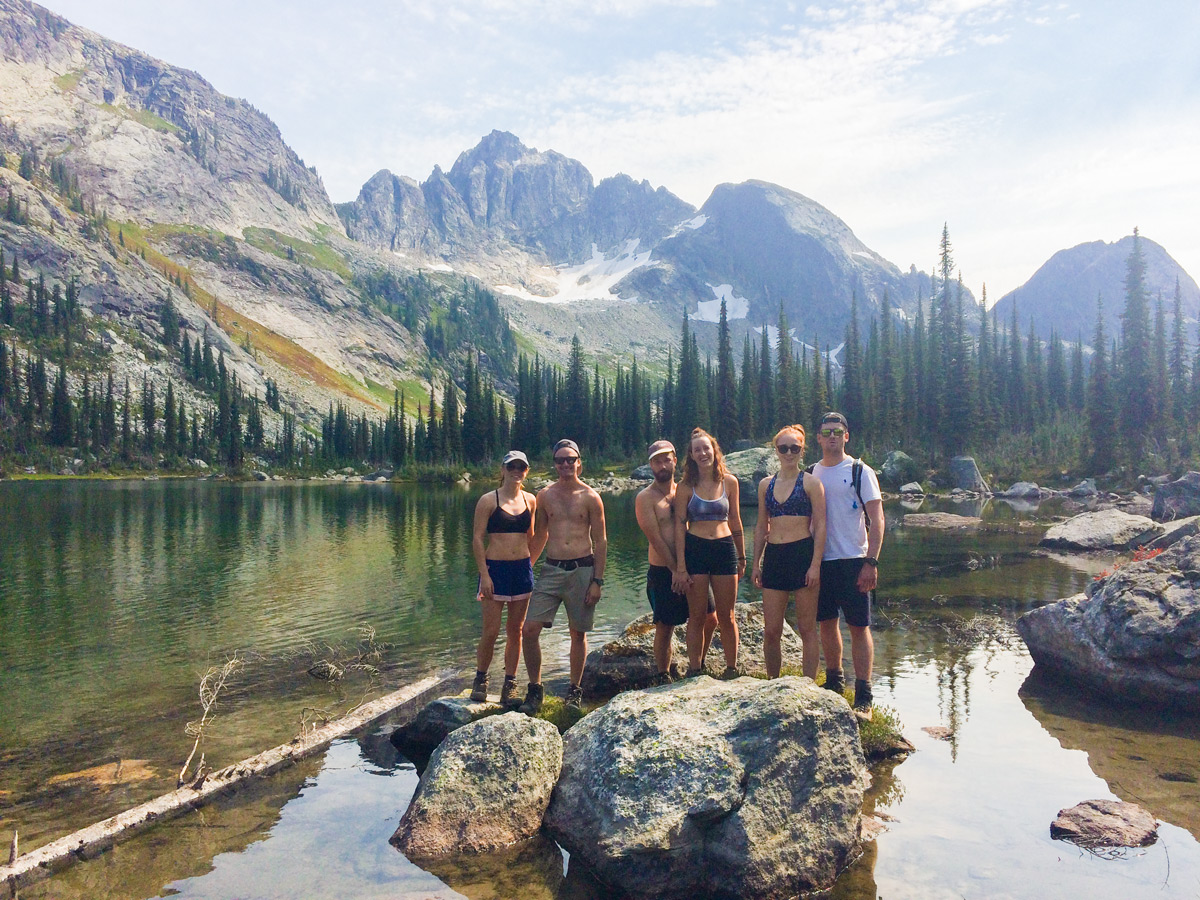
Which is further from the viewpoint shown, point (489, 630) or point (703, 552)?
point (489, 630)

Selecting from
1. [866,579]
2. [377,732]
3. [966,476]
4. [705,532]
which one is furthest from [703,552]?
[966,476]

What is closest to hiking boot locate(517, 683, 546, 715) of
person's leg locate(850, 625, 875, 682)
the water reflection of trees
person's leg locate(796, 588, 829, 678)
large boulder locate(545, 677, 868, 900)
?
large boulder locate(545, 677, 868, 900)

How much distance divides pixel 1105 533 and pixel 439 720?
26915 mm

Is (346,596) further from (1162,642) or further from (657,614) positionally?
(1162,642)

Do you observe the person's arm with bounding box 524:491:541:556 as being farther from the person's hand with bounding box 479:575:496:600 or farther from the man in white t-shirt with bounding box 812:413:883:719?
the man in white t-shirt with bounding box 812:413:883:719

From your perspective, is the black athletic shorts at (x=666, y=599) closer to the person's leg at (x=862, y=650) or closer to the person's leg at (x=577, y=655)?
the person's leg at (x=577, y=655)

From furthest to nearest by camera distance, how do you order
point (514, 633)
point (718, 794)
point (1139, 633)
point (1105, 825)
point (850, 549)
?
point (1139, 633) < point (514, 633) < point (850, 549) < point (1105, 825) < point (718, 794)

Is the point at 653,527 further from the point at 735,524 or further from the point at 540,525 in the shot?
the point at 540,525

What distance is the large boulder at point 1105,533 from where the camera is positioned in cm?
2592

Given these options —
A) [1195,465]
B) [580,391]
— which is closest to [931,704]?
[1195,465]

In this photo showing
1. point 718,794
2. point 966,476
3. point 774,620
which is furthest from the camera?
point 966,476

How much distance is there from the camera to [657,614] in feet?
29.0

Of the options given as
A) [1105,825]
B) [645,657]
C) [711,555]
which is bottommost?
[1105,825]

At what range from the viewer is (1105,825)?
21.9 feet
